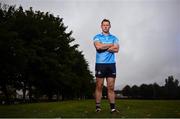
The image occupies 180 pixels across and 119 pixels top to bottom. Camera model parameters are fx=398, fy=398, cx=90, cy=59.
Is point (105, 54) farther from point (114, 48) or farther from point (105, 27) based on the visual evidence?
point (105, 27)

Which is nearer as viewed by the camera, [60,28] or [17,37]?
[17,37]

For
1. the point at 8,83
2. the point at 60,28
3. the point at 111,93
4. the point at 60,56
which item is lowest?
the point at 111,93

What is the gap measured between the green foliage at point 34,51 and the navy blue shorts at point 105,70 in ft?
117

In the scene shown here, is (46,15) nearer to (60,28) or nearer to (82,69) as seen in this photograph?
(60,28)

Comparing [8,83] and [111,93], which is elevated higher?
[8,83]

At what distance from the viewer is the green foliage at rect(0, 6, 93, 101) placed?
4688 centimetres

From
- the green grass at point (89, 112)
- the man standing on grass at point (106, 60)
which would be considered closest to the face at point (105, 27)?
the man standing on grass at point (106, 60)

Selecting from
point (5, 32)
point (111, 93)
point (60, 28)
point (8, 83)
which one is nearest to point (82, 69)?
point (60, 28)

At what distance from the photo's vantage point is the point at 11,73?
48688 mm

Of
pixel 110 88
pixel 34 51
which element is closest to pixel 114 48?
pixel 110 88

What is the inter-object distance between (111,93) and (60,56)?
156 feet

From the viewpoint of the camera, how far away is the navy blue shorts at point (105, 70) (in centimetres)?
1043

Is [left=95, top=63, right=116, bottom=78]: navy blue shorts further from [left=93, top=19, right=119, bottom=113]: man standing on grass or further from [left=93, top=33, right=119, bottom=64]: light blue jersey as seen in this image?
[left=93, top=33, right=119, bottom=64]: light blue jersey

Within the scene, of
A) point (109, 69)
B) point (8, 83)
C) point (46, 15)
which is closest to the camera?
point (109, 69)
